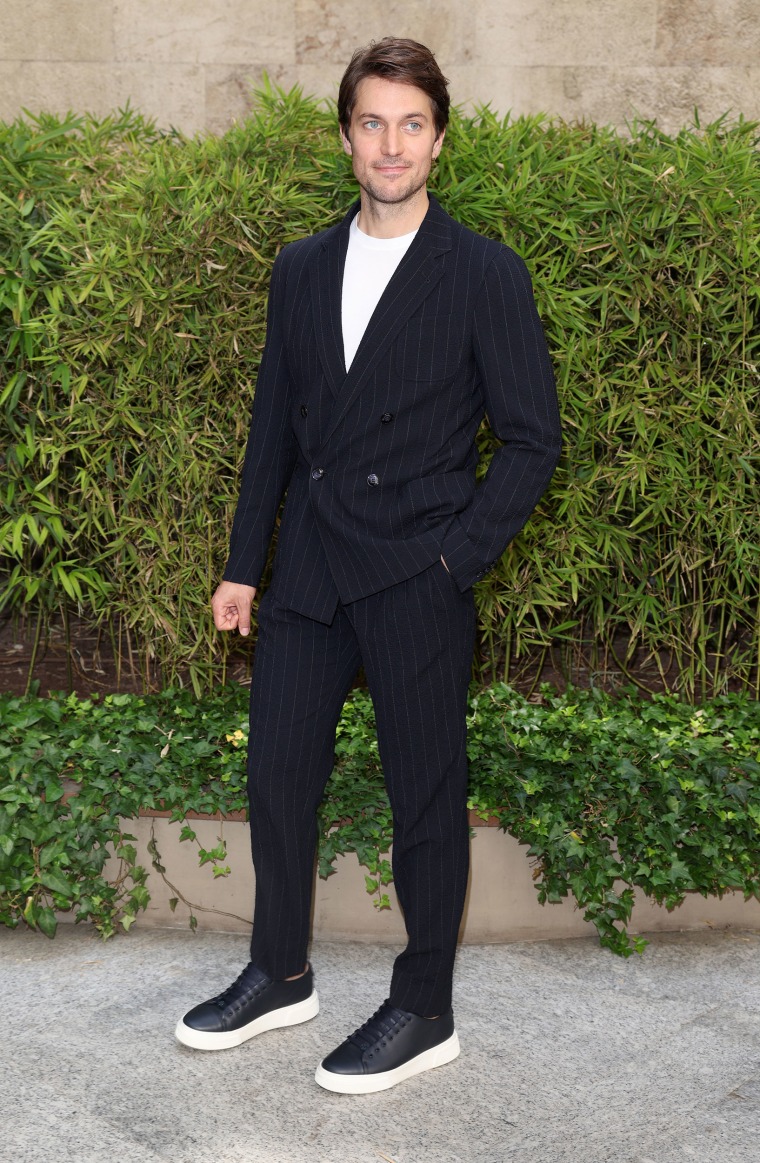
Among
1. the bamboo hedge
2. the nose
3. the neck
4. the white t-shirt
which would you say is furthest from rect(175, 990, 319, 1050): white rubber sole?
the nose

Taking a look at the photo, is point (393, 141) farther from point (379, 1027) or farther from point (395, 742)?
point (379, 1027)

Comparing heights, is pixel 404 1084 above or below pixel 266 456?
below

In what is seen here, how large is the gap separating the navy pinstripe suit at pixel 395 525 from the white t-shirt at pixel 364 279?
0.04 m

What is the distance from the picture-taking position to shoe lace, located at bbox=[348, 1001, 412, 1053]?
2371 mm

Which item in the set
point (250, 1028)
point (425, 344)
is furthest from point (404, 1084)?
point (425, 344)

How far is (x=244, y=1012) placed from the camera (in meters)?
2.49

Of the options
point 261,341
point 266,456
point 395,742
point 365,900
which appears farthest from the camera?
point 261,341

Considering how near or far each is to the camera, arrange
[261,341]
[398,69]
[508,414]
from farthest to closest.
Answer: [261,341]
[508,414]
[398,69]

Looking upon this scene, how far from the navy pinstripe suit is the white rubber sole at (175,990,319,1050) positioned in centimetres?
17

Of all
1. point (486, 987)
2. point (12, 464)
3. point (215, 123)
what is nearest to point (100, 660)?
point (12, 464)

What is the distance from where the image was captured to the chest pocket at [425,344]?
7.13 ft

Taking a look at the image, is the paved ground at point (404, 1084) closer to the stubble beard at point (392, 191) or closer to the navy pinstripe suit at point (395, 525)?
the navy pinstripe suit at point (395, 525)

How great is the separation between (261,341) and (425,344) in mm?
1015

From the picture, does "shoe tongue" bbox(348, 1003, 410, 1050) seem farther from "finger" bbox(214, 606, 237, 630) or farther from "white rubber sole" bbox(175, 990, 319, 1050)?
"finger" bbox(214, 606, 237, 630)
